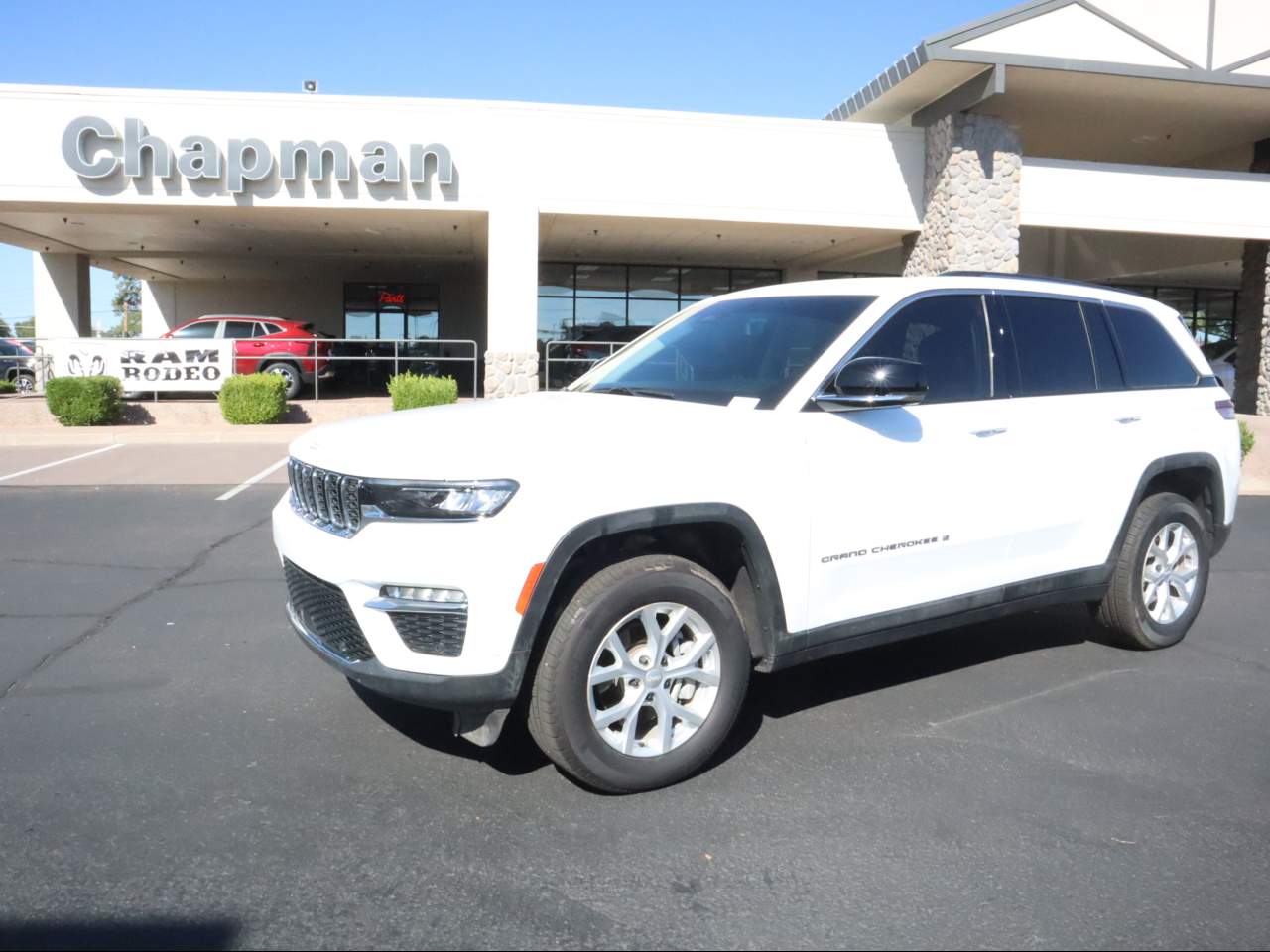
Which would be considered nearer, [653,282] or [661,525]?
[661,525]

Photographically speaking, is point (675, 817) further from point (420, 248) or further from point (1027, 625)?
point (420, 248)

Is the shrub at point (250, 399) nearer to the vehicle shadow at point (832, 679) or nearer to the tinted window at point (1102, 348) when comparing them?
the vehicle shadow at point (832, 679)

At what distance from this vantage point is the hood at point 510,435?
11.7ft

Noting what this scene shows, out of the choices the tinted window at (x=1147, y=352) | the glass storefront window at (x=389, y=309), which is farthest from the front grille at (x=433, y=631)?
the glass storefront window at (x=389, y=309)

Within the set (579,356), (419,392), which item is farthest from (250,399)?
(579,356)

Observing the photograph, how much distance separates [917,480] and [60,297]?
25.9 m

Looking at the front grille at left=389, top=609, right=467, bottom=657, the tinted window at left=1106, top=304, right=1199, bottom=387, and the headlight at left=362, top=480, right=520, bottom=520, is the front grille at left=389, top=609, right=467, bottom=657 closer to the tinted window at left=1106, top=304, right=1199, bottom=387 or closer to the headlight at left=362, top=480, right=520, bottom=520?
the headlight at left=362, top=480, right=520, bottom=520

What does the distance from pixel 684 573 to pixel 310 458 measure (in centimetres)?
149

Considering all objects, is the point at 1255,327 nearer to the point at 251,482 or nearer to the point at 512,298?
the point at 512,298

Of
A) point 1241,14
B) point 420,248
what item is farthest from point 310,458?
point 420,248

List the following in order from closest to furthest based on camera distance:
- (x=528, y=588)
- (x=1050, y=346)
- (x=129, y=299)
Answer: (x=528, y=588) → (x=1050, y=346) → (x=129, y=299)

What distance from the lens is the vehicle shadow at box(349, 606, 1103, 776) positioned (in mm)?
4320

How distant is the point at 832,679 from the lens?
527 centimetres

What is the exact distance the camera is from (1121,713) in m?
4.82
